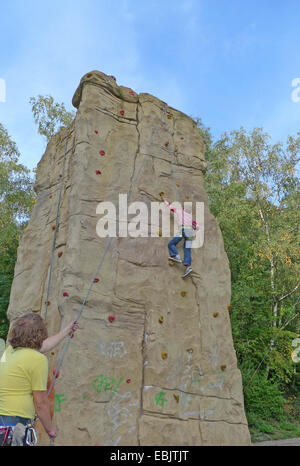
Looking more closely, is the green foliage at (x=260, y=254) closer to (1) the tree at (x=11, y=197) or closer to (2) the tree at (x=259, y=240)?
(2) the tree at (x=259, y=240)

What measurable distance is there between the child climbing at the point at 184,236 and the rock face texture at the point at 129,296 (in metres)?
0.12

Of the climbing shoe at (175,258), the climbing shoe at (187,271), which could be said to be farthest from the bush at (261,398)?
the climbing shoe at (175,258)

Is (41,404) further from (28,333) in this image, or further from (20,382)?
(28,333)

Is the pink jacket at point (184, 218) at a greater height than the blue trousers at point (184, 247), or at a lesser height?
greater

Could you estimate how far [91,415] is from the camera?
3.57m

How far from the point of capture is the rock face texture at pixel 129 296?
3.74 metres

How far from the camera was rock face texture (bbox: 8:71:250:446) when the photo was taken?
12.3ft

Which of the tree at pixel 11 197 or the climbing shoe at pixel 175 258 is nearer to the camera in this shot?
the climbing shoe at pixel 175 258
